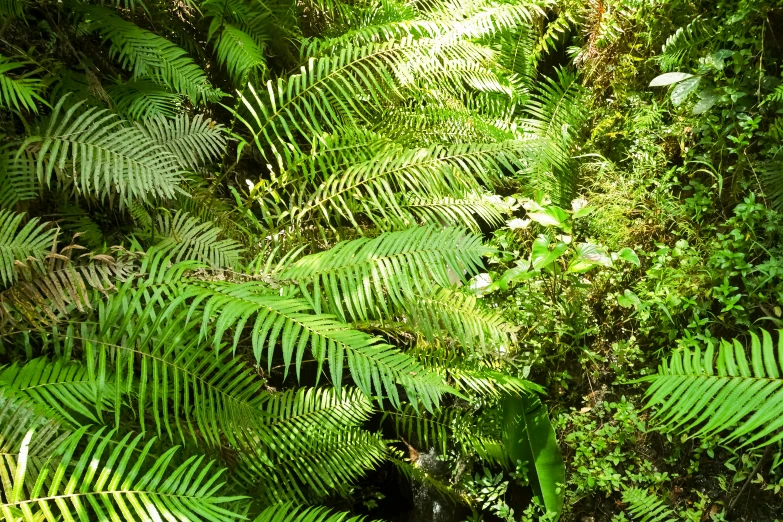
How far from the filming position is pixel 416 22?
2582mm

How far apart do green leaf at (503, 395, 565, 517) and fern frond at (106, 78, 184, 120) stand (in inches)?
77.5

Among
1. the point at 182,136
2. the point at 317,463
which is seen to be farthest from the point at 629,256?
the point at 182,136

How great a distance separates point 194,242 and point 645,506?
1987 mm

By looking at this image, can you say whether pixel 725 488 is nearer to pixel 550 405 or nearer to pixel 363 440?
pixel 550 405

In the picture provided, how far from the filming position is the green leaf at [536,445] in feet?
7.35

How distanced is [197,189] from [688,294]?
220cm

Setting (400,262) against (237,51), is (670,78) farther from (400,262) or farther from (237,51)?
(237,51)

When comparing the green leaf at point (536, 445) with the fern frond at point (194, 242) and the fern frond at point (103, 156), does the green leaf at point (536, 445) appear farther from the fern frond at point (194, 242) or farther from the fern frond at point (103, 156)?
the fern frond at point (103, 156)

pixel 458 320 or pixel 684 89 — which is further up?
pixel 684 89

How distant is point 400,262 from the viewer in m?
1.88

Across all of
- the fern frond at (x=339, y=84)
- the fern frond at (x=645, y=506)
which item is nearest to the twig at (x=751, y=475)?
the fern frond at (x=645, y=506)

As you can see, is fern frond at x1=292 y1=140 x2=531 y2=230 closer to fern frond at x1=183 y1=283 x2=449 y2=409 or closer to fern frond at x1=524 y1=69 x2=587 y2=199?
fern frond at x1=524 y1=69 x2=587 y2=199

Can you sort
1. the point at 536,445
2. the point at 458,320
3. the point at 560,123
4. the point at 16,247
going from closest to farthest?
the point at 16,247
the point at 458,320
the point at 536,445
the point at 560,123

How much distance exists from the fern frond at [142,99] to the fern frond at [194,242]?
0.46m
